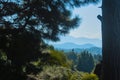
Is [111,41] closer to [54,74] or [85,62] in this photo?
[54,74]

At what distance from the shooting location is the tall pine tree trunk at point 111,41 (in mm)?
4219

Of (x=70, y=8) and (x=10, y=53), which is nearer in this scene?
(x=70, y=8)

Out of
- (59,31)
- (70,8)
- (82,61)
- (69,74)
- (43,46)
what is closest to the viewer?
(70,8)

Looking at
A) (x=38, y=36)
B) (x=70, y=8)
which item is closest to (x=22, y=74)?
(x=38, y=36)

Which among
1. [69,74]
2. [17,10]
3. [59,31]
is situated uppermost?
[17,10]

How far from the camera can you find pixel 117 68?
13.9 feet

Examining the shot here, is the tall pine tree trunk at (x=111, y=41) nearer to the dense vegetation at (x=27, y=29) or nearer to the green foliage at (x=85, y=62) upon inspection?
the dense vegetation at (x=27, y=29)

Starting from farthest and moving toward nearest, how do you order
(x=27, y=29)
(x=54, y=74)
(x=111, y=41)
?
(x=54, y=74), (x=27, y=29), (x=111, y=41)

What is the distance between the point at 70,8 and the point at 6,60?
2746mm

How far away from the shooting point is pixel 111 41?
13.9ft

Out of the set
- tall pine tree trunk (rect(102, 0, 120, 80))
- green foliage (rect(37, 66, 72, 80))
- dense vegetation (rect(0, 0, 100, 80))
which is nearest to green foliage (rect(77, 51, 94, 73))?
green foliage (rect(37, 66, 72, 80))

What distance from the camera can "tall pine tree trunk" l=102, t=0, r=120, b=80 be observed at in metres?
4.22

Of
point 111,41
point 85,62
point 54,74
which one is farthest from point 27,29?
point 85,62

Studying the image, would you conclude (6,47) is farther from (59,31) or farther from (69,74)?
(69,74)
